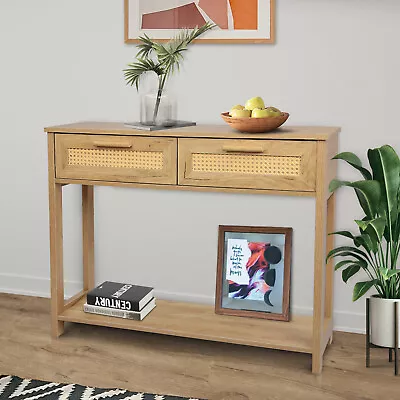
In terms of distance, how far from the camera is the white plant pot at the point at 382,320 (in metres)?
2.54

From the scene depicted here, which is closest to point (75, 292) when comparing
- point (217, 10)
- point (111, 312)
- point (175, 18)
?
point (111, 312)

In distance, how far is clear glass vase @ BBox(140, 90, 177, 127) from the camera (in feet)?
9.20

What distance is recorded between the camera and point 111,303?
2.90m

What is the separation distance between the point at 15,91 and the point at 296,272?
165 cm

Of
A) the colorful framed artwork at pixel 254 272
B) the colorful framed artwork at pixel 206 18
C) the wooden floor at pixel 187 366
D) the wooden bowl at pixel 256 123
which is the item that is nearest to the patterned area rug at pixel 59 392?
the wooden floor at pixel 187 366

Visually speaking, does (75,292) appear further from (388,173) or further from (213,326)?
(388,173)

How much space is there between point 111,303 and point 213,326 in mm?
457

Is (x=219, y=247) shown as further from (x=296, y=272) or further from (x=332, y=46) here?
(x=332, y=46)

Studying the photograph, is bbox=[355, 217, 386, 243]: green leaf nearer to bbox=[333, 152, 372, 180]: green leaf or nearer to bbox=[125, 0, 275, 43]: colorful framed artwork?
bbox=[333, 152, 372, 180]: green leaf

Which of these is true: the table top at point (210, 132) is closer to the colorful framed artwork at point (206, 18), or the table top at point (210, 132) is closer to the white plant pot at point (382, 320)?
the colorful framed artwork at point (206, 18)

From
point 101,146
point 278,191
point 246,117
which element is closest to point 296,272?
point 278,191

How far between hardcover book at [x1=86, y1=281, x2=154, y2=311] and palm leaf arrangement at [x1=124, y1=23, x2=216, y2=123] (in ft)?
2.52

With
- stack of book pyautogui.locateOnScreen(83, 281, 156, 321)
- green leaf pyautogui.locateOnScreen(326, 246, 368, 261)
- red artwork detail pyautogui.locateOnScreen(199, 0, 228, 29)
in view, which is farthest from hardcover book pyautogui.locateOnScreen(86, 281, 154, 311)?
red artwork detail pyautogui.locateOnScreen(199, 0, 228, 29)

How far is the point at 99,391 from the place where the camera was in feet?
7.86
